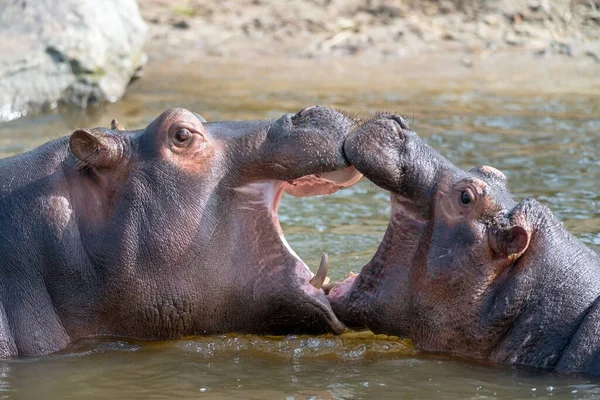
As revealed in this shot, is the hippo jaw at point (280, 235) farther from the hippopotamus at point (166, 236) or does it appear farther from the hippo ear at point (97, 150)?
the hippo ear at point (97, 150)

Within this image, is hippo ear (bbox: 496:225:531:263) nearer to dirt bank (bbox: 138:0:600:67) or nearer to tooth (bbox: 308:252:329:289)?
tooth (bbox: 308:252:329:289)

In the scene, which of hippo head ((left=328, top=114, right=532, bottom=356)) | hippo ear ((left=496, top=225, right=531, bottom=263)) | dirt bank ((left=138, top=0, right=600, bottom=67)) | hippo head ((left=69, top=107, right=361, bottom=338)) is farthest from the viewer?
dirt bank ((left=138, top=0, right=600, bottom=67))

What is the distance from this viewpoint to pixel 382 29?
653 inches

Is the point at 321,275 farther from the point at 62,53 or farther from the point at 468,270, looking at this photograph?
the point at 62,53

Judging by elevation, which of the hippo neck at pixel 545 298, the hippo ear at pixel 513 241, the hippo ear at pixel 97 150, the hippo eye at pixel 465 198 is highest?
the hippo ear at pixel 97 150

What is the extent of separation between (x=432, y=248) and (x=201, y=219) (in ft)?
3.98

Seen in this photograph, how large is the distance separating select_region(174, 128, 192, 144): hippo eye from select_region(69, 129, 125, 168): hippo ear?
301 millimetres

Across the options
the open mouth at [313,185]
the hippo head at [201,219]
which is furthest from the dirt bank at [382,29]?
the hippo head at [201,219]

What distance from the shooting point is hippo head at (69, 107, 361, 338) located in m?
6.08

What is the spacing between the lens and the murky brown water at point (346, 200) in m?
5.81

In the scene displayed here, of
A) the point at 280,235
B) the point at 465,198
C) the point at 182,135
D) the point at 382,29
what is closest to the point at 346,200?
the point at 280,235

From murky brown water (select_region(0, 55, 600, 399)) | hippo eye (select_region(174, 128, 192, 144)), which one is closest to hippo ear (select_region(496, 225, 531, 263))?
murky brown water (select_region(0, 55, 600, 399))

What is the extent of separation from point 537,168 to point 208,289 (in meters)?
5.13

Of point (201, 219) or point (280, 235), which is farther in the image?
point (280, 235)
